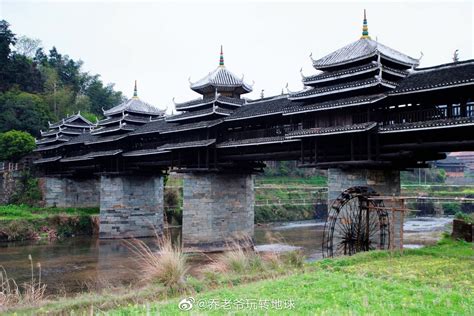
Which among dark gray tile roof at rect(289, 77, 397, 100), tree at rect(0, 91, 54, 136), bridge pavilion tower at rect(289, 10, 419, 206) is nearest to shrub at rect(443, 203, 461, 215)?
bridge pavilion tower at rect(289, 10, 419, 206)

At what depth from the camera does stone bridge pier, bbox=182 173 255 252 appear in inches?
1002

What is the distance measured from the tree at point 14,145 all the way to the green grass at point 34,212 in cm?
777

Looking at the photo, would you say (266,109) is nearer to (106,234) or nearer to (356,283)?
(356,283)

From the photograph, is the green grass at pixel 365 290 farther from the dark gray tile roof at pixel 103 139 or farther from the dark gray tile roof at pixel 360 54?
the dark gray tile roof at pixel 103 139

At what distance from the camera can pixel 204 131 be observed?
26.1m

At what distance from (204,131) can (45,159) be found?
20082mm

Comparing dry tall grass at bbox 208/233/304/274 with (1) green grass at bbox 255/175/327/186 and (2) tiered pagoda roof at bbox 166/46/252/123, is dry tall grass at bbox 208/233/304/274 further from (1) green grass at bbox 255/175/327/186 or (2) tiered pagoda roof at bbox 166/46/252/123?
(1) green grass at bbox 255/175/327/186

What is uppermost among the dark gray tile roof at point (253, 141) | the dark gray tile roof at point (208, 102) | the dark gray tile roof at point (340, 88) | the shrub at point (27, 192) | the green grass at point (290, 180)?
the dark gray tile roof at point (208, 102)

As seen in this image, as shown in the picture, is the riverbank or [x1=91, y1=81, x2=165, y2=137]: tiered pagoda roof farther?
[x1=91, y1=81, x2=165, y2=137]: tiered pagoda roof

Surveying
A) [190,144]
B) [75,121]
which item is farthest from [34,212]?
[190,144]

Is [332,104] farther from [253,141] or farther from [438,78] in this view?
[253,141]

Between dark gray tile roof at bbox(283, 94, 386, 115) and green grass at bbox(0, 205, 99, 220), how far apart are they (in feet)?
69.5

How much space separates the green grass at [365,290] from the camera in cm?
779
